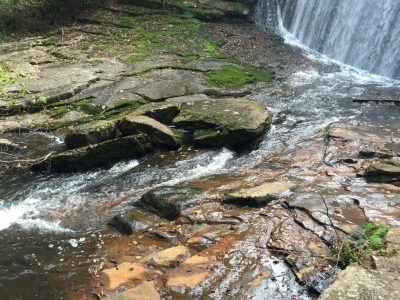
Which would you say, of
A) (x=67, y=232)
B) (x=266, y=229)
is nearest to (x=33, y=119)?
(x=67, y=232)

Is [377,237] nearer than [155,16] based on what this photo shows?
Yes

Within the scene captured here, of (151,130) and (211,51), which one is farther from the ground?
(211,51)

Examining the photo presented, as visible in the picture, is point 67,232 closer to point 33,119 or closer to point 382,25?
point 33,119

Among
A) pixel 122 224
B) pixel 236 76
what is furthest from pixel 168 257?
pixel 236 76

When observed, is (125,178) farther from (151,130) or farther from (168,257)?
(168,257)

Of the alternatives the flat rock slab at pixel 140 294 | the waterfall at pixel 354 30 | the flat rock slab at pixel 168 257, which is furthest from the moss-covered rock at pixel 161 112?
the waterfall at pixel 354 30

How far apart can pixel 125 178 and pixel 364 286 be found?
4490mm

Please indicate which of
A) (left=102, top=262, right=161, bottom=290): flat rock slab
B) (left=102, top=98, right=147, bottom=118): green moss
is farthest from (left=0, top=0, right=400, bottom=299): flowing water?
(left=102, top=98, right=147, bottom=118): green moss

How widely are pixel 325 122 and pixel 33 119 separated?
6.16 m

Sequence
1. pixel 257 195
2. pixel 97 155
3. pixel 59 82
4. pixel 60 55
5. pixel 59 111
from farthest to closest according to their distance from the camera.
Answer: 1. pixel 60 55
2. pixel 59 82
3. pixel 59 111
4. pixel 97 155
5. pixel 257 195

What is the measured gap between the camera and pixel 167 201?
5.54 metres

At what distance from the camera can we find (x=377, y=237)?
156 inches

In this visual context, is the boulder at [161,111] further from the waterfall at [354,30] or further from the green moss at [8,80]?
the waterfall at [354,30]

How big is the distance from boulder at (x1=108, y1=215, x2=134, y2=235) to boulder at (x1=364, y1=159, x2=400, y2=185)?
3.32 meters
